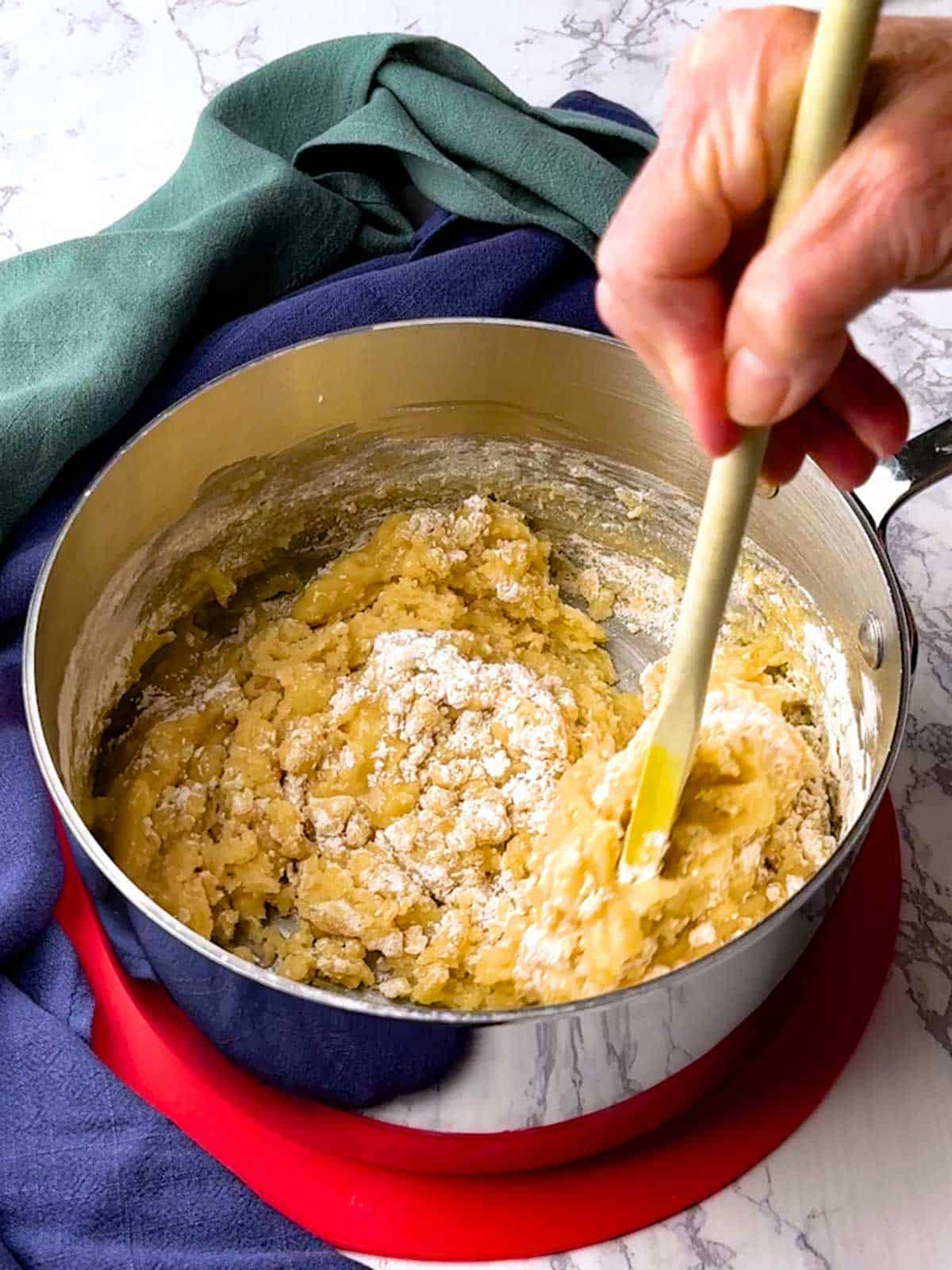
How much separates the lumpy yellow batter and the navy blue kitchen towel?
0.07 metres

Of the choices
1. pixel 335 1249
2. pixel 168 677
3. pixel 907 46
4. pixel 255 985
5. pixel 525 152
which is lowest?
pixel 335 1249

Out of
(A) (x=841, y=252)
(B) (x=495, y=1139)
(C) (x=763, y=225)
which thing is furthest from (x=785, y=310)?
(B) (x=495, y=1139)

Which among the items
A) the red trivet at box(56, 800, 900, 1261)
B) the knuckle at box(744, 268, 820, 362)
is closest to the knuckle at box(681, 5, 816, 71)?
the knuckle at box(744, 268, 820, 362)

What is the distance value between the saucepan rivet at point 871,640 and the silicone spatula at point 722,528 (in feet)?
0.54

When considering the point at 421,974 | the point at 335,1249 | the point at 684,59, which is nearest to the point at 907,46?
the point at 684,59

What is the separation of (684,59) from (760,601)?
51cm

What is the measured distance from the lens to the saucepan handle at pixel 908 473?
0.86 metres

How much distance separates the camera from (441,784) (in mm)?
990

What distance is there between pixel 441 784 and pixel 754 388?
0.51 meters

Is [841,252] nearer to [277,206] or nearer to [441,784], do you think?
[441,784]

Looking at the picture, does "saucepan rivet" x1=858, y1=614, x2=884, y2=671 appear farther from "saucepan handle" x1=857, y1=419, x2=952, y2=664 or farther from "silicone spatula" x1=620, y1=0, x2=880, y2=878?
"silicone spatula" x1=620, y1=0, x2=880, y2=878

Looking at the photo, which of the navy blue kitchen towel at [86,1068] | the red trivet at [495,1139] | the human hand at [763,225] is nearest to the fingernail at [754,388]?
the human hand at [763,225]

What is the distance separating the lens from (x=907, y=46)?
1.98 feet

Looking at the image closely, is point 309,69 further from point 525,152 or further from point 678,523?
point 678,523
